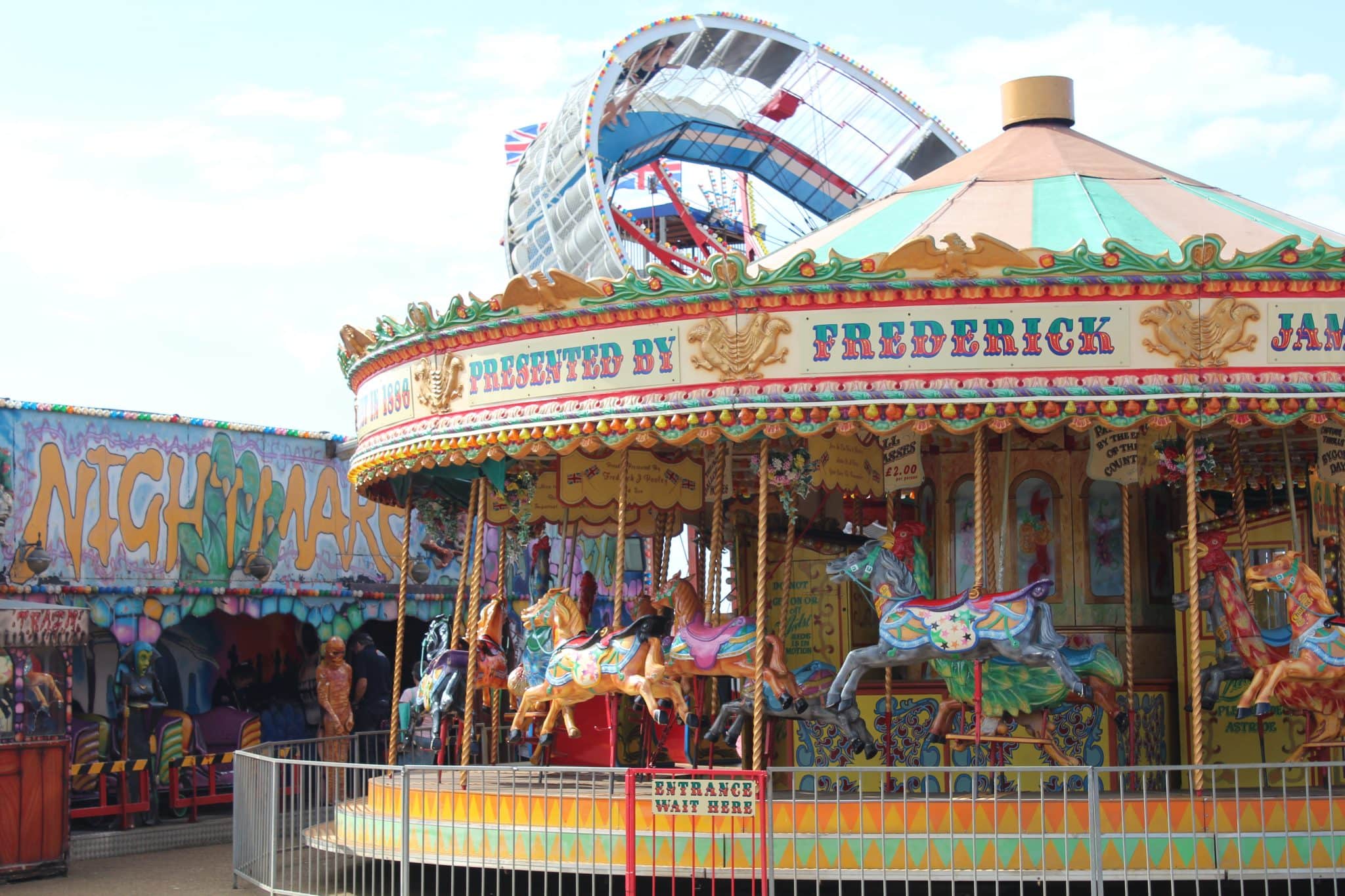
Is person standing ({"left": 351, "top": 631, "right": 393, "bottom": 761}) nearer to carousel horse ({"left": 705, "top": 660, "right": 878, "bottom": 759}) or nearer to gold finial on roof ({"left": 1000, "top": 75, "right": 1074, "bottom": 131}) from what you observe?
carousel horse ({"left": 705, "top": 660, "right": 878, "bottom": 759})

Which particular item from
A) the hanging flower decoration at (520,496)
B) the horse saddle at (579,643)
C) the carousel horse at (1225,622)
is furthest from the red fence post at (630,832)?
the carousel horse at (1225,622)

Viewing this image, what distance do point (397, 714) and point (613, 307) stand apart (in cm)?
471

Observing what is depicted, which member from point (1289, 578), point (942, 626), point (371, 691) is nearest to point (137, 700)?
point (371, 691)

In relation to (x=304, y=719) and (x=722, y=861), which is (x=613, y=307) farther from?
(x=304, y=719)

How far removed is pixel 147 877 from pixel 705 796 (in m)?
6.47

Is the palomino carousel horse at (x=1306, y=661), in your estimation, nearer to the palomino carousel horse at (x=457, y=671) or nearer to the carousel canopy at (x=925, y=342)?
the carousel canopy at (x=925, y=342)

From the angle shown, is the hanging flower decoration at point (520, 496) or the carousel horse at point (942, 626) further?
the hanging flower decoration at point (520, 496)

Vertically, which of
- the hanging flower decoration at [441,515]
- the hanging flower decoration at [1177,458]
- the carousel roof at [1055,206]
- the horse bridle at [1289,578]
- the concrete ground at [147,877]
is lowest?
the concrete ground at [147,877]

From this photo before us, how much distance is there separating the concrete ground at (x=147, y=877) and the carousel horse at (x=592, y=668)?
10.2ft

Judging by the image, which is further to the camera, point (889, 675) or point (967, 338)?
point (889, 675)

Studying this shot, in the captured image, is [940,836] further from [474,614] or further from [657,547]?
[657,547]

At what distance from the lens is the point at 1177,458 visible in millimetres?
11633

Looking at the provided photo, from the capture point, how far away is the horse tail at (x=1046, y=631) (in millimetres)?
10703

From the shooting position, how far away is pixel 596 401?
11391mm
